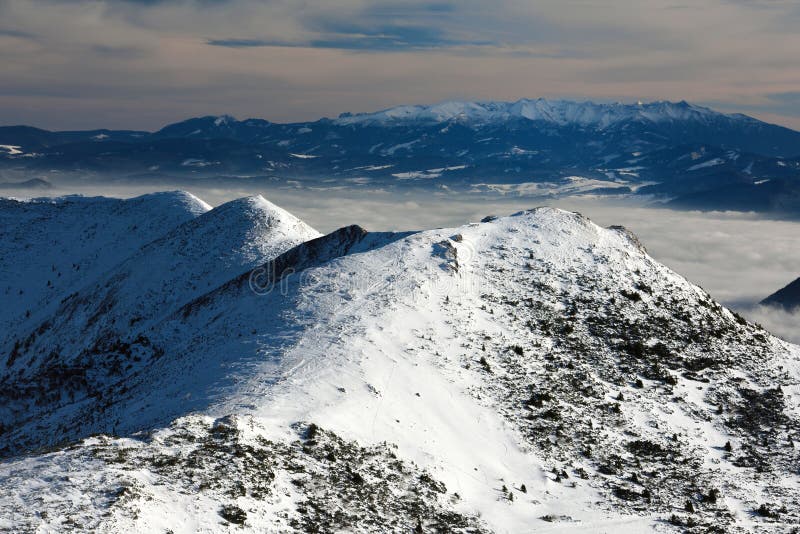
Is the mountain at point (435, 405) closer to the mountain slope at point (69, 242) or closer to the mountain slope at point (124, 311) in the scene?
the mountain slope at point (124, 311)

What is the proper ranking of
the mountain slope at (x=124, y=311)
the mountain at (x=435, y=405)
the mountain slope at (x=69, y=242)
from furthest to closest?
the mountain slope at (x=69, y=242)
the mountain slope at (x=124, y=311)
the mountain at (x=435, y=405)

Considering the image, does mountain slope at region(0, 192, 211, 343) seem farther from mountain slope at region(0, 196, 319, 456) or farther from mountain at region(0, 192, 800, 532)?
mountain at region(0, 192, 800, 532)

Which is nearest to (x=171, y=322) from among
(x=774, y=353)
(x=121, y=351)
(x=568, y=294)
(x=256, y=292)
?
(x=121, y=351)

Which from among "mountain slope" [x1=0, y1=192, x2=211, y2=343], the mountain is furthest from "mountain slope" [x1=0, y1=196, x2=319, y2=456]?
"mountain slope" [x1=0, y1=192, x2=211, y2=343]

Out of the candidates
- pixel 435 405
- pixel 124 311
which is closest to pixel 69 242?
pixel 124 311

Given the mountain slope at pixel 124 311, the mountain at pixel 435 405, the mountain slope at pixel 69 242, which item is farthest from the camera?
the mountain slope at pixel 69 242

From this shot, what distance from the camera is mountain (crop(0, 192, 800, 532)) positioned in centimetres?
2798

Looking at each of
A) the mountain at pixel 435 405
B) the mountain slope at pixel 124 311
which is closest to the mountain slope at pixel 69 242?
the mountain slope at pixel 124 311

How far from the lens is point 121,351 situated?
66688 mm

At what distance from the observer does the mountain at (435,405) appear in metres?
28.0

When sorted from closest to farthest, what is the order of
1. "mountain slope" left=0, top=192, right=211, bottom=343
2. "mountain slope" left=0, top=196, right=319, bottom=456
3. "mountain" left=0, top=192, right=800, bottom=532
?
"mountain" left=0, top=192, right=800, bottom=532 → "mountain slope" left=0, top=196, right=319, bottom=456 → "mountain slope" left=0, top=192, right=211, bottom=343

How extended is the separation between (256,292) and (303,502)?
3272cm

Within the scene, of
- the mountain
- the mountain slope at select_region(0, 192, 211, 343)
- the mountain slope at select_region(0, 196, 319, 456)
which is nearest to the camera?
the mountain

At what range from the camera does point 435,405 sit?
3909cm
